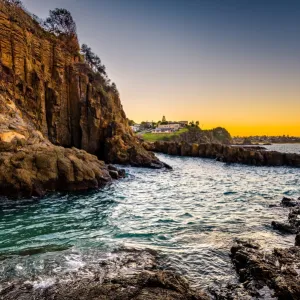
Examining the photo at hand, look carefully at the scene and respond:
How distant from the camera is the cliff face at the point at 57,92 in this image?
3756 centimetres

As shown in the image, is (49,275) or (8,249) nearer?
(49,275)

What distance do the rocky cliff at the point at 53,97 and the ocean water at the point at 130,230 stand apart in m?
7.41

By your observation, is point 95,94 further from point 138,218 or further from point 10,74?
point 138,218

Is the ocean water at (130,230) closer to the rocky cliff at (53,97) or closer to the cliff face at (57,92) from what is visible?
the rocky cliff at (53,97)

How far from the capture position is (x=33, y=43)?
42719 millimetres

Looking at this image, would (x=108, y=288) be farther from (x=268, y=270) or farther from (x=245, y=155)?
(x=245, y=155)

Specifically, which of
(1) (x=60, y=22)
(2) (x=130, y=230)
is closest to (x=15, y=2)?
(1) (x=60, y=22)

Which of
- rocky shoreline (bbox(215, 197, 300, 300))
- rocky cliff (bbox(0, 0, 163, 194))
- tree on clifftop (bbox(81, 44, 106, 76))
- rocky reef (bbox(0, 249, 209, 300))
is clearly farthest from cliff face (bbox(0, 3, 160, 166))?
rocky shoreline (bbox(215, 197, 300, 300))

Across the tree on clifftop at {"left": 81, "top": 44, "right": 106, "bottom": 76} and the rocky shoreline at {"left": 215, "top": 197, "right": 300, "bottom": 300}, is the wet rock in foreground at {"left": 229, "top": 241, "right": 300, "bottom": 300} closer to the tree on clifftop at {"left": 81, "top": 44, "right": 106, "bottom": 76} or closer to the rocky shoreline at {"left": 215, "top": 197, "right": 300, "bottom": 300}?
the rocky shoreline at {"left": 215, "top": 197, "right": 300, "bottom": 300}

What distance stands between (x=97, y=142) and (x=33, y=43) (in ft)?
67.0

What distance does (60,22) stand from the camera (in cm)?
5500

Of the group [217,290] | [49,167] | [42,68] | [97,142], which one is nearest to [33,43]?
[42,68]

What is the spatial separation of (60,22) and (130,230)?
5537cm

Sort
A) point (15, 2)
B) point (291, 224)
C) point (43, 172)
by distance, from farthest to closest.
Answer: point (15, 2) → point (43, 172) → point (291, 224)
